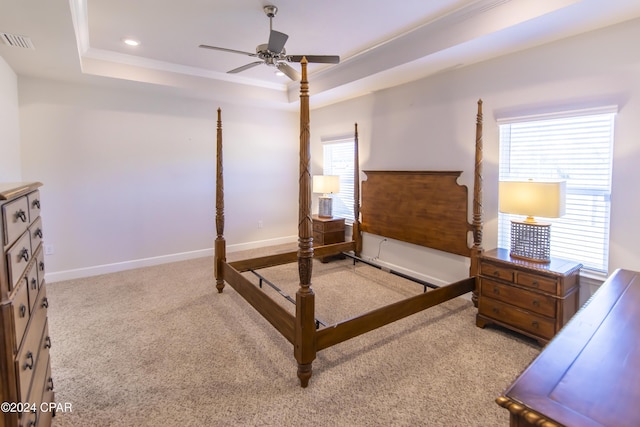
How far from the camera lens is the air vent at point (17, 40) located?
8.46 ft

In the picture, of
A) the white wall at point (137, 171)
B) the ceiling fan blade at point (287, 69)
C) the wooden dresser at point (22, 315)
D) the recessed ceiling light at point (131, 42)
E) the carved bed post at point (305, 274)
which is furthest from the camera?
the white wall at point (137, 171)

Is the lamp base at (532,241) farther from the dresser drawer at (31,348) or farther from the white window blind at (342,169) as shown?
the dresser drawer at (31,348)

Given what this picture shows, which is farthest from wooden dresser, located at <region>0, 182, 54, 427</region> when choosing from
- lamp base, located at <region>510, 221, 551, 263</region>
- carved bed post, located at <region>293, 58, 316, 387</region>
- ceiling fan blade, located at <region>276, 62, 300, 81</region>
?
lamp base, located at <region>510, 221, 551, 263</region>

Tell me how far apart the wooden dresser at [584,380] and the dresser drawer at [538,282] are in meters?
1.30

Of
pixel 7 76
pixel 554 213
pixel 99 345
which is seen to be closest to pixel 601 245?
pixel 554 213

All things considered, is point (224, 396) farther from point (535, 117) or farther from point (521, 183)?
point (535, 117)

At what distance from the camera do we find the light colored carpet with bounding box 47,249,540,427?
1831 millimetres

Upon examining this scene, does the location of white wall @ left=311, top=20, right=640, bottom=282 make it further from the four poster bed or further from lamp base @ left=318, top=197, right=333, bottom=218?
lamp base @ left=318, top=197, right=333, bottom=218

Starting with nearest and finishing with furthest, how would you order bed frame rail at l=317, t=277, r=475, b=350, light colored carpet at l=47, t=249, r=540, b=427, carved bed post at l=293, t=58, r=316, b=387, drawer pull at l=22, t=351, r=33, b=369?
drawer pull at l=22, t=351, r=33, b=369
light colored carpet at l=47, t=249, r=540, b=427
carved bed post at l=293, t=58, r=316, b=387
bed frame rail at l=317, t=277, r=475, b=350

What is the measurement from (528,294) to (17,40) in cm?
466

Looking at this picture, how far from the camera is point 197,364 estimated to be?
230 centimetres

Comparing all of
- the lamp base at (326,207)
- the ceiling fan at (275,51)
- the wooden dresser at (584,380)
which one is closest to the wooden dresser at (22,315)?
the wooden dresser at (584,380)

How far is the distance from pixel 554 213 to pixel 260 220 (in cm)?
437

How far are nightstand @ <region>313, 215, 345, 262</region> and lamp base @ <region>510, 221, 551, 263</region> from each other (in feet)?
8.48
